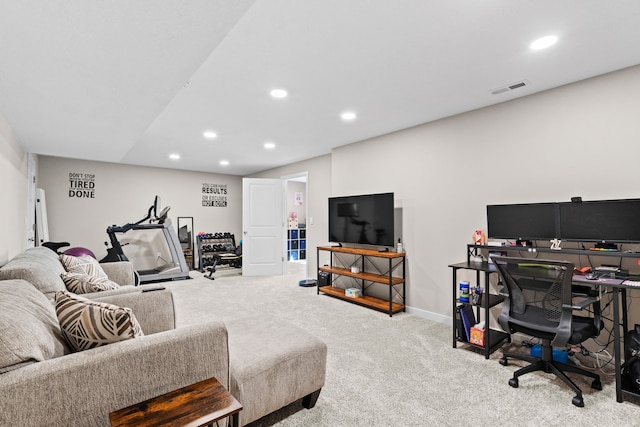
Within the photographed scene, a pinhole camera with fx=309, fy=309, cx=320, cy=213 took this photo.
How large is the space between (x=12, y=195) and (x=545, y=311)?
525 centimetres

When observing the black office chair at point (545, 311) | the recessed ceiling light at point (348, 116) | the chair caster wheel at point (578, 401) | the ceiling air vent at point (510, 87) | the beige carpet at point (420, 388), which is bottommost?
the beige carpet at point (420, 388)

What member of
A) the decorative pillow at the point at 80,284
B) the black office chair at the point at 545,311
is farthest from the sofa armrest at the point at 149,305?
the black office chair at the point at 545,311

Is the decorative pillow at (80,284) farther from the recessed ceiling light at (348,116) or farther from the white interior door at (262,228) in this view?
the white interior door at (262,228)

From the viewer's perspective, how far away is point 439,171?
374 centimetres

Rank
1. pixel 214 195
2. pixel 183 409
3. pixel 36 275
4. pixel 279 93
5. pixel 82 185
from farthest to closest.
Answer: pixel 214 195, pixel 82 185, pixel 279 93, pixel 36 275, pixel 183 409

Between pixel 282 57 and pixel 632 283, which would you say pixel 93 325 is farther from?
pixel 632 283

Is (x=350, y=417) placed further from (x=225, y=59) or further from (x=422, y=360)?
(x=225, y=59)

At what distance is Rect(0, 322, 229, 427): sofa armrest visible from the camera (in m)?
1.02

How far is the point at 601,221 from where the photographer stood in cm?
245

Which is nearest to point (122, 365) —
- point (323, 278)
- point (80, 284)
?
point (80, 284)

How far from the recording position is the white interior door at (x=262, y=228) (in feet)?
21.3

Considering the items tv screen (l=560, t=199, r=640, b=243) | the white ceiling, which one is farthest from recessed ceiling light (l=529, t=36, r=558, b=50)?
tv screen (l=560, t=199, r=640, b=243)

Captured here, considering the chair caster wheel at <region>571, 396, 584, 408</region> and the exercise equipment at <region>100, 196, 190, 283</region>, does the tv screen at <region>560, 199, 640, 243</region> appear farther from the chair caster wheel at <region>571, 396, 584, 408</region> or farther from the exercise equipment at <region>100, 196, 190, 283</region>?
the exercise equipment at <region>100, 196, 190, 283</region>

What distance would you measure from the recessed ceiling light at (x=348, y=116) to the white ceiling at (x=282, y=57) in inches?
4.2
